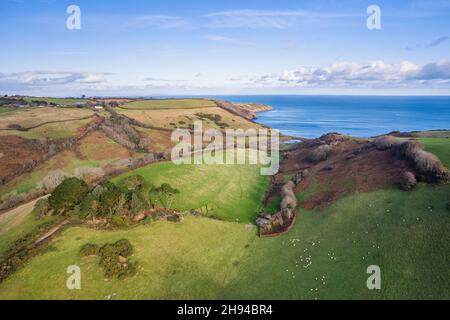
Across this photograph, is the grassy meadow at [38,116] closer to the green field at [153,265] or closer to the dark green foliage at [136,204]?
the dark green foliage at [136,204]

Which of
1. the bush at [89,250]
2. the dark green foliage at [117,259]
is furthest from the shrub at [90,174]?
the dark green foliage at [117,259]

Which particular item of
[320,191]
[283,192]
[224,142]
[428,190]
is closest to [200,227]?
[283,192]

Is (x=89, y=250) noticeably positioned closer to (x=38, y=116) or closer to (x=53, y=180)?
(x=53, y=180)

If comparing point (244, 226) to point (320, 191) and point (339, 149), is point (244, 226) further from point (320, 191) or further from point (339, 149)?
point (339, 149)

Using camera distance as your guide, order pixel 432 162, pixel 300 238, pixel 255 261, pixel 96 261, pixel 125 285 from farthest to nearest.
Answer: pixel 432 162 < pixel 300 238 < pixel 255 261 < pixel 96 261 < pixel 125 285

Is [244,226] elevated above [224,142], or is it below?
below

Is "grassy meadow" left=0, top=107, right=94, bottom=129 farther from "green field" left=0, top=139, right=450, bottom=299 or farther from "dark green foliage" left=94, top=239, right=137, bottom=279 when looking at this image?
"dark green foliage" left=94, top=239, right=137, bottom=279

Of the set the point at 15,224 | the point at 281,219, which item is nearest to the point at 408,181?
the point at 281,219
